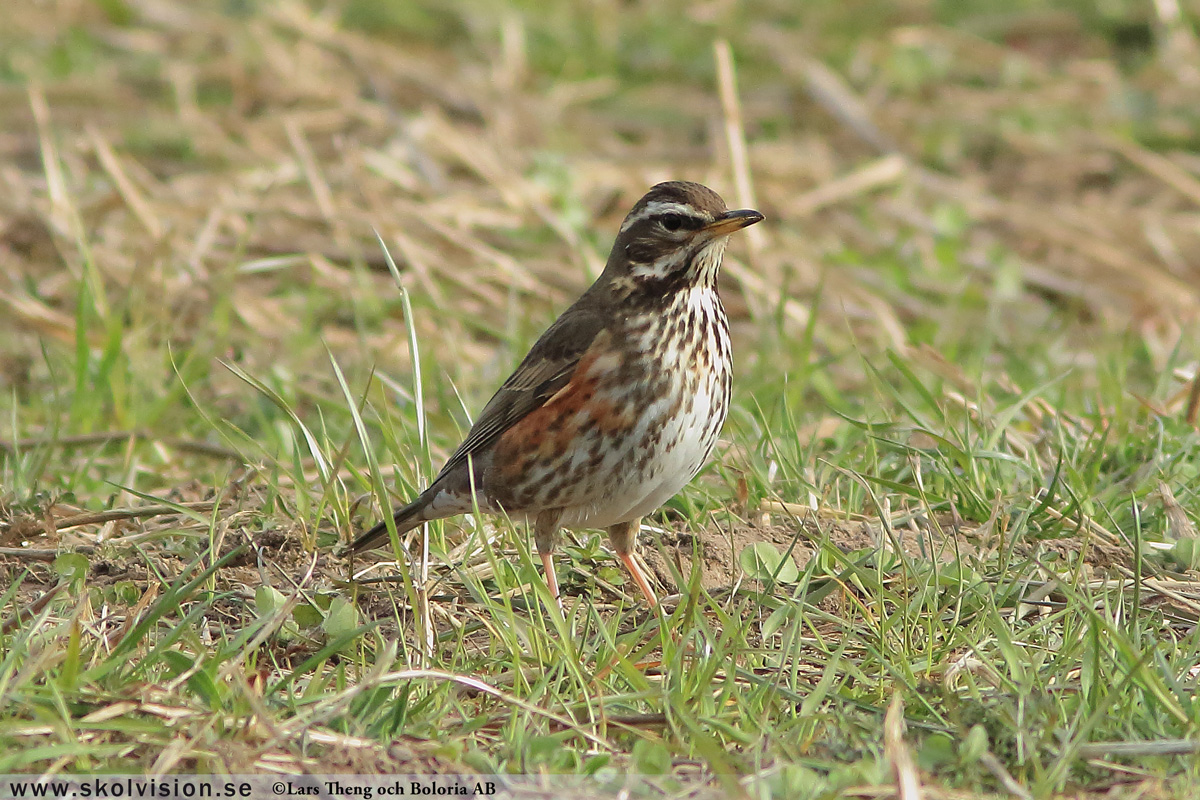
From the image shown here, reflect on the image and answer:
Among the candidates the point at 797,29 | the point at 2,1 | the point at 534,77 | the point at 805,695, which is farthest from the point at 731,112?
the point at 2,1

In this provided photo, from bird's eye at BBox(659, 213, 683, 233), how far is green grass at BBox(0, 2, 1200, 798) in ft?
3.22

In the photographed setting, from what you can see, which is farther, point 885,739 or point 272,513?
point 272,513

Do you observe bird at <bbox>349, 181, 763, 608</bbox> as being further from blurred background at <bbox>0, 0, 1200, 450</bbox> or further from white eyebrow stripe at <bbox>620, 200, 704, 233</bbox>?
blurred background at <bbox>0, 0, 1200, 450</bbox>

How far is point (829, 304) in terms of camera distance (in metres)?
9.98

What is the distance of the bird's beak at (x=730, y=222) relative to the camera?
5.59 metres

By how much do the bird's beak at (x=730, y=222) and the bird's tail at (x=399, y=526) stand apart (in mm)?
1472

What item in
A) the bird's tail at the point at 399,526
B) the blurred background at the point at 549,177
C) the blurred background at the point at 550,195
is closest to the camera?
the bird's tail at the point at 399,526

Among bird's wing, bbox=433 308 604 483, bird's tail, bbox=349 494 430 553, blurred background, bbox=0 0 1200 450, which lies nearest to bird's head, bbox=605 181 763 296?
bird's wing, bbox=433 308 604 483

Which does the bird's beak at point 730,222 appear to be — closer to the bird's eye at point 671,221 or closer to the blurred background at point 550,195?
the bird's eye at point 671,221

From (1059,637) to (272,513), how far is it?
2901 millimetres

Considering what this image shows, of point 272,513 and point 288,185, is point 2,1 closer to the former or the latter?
point 288,185

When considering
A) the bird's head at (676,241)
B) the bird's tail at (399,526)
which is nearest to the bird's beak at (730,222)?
the bird's head at (676,241)

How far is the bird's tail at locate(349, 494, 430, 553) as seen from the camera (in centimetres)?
540

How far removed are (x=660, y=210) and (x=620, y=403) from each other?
857 mm
